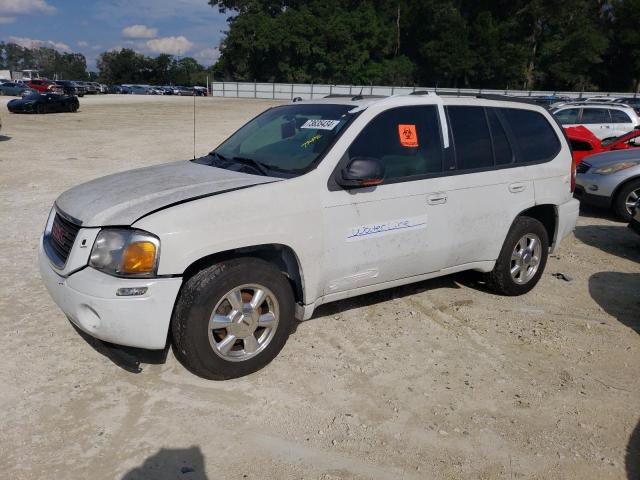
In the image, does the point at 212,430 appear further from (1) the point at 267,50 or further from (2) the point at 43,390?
(1) the point at 267,50

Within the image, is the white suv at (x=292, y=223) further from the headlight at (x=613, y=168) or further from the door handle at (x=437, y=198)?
the headlight at (x=613, y=168)

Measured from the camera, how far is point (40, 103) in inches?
1076

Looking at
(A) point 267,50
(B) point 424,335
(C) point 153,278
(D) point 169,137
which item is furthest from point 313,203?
(A) point 267,50

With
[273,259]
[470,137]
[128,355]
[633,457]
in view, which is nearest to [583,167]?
[470,137]

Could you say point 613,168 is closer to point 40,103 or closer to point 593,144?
point 593,144

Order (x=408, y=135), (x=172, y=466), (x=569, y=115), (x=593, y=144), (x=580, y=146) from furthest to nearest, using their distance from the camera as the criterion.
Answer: (x=569, y=115)
(x=580, y=146)
(x=593, y=144)
(x=408, y=135)
(x=172, y=466)

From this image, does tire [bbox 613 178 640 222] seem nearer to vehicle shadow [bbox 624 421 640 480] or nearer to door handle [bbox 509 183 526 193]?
door handle [bbox 509 183 526 193]

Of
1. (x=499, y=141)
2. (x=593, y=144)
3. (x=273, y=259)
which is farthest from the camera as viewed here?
(x=593, y=144)

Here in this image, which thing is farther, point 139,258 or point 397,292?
point 397,292

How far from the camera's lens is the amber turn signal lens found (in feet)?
10.1

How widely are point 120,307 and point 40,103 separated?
28.5 metres

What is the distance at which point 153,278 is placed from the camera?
10.2 ft

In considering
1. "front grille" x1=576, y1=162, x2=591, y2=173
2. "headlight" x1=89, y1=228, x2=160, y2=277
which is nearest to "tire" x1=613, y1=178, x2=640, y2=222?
"front grille" x1=576, y1=162, x2=591, y2=173

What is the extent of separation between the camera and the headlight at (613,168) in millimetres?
8378
